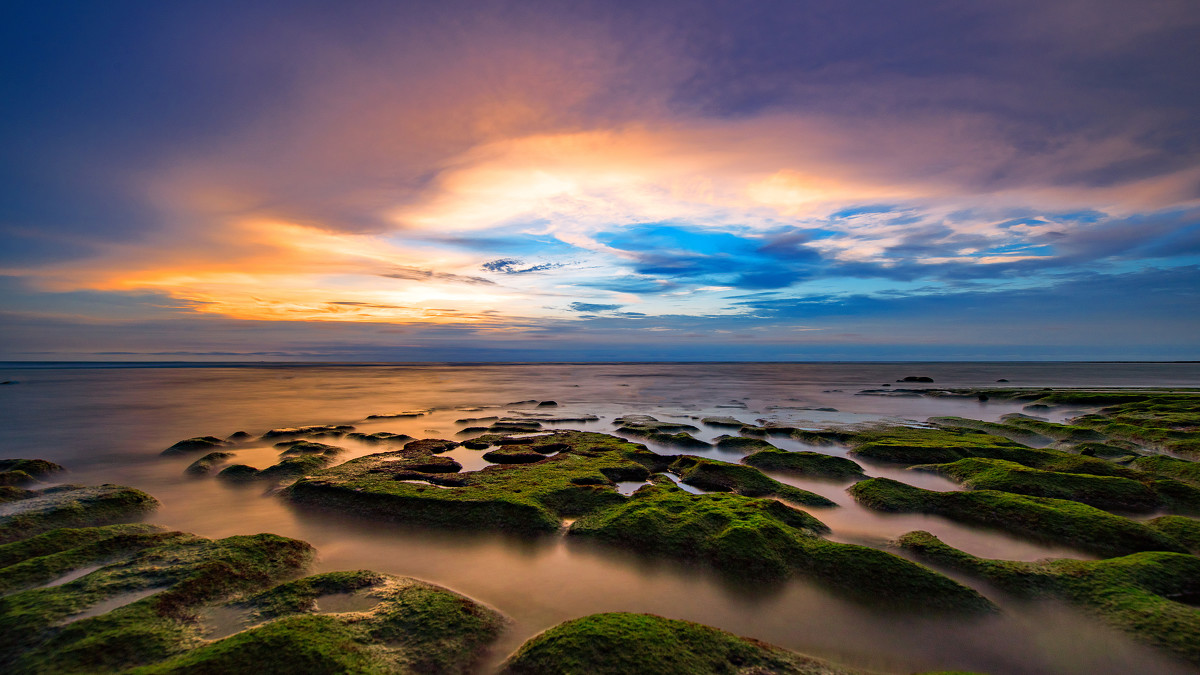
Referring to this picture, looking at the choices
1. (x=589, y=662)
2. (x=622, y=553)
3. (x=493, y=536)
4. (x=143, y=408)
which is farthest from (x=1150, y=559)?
(x=143, y=408)

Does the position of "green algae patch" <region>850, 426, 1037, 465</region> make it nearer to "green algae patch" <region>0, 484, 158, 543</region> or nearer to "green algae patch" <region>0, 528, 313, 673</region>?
"green algae patch" <region>0, 528, 313, 673</region>

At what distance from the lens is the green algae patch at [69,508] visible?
31.5 ft

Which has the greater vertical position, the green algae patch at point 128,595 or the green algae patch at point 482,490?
the green algae patch at point 128,595

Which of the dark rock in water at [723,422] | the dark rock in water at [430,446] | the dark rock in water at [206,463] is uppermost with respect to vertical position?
the dark rock in water at [430,446]

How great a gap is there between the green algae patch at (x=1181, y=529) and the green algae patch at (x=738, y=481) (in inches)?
234

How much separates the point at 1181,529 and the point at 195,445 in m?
29.2

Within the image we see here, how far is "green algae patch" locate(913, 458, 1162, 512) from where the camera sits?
38.1ft

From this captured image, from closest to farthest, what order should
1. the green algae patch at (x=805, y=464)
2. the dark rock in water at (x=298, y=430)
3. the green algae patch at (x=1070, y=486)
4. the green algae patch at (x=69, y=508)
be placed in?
the green algae patch at (x=69, y=508)
the green algae patch at (x=1070, y=486)
the green algae patch at (x=805, y=464)
the dark rock in water at (x=298, y=430)

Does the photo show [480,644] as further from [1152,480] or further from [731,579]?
[1152,480]

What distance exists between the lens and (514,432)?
74.5 feet

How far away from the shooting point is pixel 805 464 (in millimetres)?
15844

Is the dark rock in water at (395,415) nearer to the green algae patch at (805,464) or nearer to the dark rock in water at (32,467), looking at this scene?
the dark rock in water at (32,467)

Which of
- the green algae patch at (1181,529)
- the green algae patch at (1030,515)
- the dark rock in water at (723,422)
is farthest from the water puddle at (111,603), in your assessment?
the dark rock in water at (723,422)

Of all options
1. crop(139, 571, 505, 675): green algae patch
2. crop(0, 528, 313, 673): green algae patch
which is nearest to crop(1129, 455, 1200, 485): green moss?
crop(139, 571, 505, 675): green algae patch
